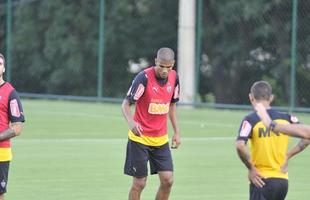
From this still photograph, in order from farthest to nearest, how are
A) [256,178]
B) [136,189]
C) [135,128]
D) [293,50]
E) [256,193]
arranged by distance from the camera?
[293,50] → [136,189] → [135,128] → [256,193] → [256,178]

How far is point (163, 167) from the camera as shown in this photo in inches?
487

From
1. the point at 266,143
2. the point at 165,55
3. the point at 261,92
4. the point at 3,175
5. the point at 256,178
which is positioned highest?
the point at 165,55

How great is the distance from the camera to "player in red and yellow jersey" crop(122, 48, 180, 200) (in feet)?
40.3

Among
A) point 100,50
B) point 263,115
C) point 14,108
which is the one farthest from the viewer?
point 100,50

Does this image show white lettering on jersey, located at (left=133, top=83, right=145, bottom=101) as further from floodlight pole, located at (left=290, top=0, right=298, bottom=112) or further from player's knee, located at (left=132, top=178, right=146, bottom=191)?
floodlight pole, located at (left=290, top=0, right=298, bottom=112)

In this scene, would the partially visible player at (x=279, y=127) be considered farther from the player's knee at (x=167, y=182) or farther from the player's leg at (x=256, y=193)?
the player's knee at (x=167, y=182)

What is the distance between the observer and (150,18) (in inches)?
1454

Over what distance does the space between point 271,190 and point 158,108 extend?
10.3ft

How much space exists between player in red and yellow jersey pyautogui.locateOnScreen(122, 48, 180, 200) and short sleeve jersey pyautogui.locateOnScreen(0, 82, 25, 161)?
1.78 meters

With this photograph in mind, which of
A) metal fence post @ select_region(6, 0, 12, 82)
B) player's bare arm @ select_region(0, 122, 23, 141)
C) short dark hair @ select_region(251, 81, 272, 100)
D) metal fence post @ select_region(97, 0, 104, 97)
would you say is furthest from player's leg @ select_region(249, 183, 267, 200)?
metal fence post @ select_region(6, 0, 12, 82)

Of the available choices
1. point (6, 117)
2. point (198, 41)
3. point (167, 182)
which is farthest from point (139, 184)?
point (198, 41)

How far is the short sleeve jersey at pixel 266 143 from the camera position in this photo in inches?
371

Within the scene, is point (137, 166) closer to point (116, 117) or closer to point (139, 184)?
point (139, 184)

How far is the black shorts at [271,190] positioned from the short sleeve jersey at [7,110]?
2616 mm
